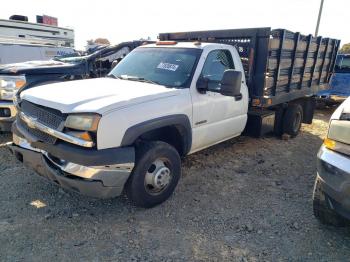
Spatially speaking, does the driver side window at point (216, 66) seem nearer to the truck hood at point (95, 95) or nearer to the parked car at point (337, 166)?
the truck hood at point (95, 95)

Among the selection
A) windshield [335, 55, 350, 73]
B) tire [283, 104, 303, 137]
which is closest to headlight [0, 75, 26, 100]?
tire [283, 104, 303, 137]

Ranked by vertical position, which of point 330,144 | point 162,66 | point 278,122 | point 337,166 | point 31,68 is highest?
point 162,66

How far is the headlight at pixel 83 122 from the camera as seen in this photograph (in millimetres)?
2945

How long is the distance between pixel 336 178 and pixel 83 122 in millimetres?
2320

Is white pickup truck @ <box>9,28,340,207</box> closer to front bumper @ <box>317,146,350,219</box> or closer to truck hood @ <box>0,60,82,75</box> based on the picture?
front bumper @ <box>317,146,350,219</box>

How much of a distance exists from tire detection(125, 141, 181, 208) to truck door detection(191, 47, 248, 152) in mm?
603

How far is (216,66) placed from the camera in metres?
4.48

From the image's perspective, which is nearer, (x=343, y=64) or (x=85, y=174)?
(x=85, y=174)

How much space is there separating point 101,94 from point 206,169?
2.17m

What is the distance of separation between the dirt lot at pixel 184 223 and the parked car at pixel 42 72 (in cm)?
103

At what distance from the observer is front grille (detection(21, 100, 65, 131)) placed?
3.14 m

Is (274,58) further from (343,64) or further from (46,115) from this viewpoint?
(343,64)

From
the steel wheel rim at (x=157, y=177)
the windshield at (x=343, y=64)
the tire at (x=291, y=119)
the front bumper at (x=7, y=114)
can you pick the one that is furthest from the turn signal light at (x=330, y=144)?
the windshield at (x=343, y=64)

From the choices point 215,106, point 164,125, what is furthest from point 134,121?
point 215,106
